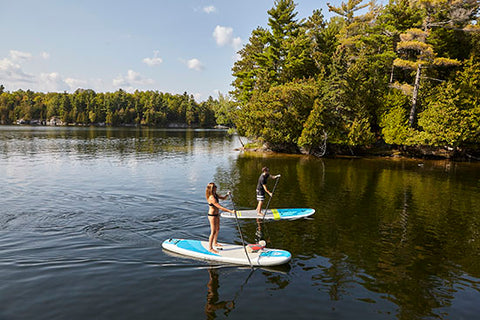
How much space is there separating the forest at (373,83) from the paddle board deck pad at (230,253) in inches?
1407

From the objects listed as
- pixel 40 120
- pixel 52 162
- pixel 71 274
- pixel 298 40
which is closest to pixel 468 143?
pixel 298 40

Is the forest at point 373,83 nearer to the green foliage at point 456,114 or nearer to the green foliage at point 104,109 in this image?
the green foliage at point 456,114

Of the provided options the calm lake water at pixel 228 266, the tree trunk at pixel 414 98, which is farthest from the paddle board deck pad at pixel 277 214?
the tree trunk at pixel 414 98

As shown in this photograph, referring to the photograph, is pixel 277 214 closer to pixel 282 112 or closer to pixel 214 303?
pixel 214 303

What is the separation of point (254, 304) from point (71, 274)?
21.1 feet

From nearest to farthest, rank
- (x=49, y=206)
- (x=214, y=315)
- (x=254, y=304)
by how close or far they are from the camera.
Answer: (x=214, y=315), (x=254, y=304), (x=49, y=206)

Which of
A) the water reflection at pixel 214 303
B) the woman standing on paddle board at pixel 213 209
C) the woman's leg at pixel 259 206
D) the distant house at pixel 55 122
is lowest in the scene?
the water reflection at pixel 214 303

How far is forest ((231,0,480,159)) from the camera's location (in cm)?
4038

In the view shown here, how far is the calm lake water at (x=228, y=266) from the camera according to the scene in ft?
28.4

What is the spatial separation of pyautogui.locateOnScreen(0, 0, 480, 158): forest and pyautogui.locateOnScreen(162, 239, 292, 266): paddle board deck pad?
117ft

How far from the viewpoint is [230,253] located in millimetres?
11438

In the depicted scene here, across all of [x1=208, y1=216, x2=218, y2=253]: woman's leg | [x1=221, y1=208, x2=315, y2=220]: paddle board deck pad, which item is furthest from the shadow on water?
[x1=208, y1=216, x2=218, y2=253]: woman's leg

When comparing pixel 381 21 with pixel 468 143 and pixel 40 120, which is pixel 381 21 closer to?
pixel 468 143

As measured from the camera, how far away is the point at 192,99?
190 metres
